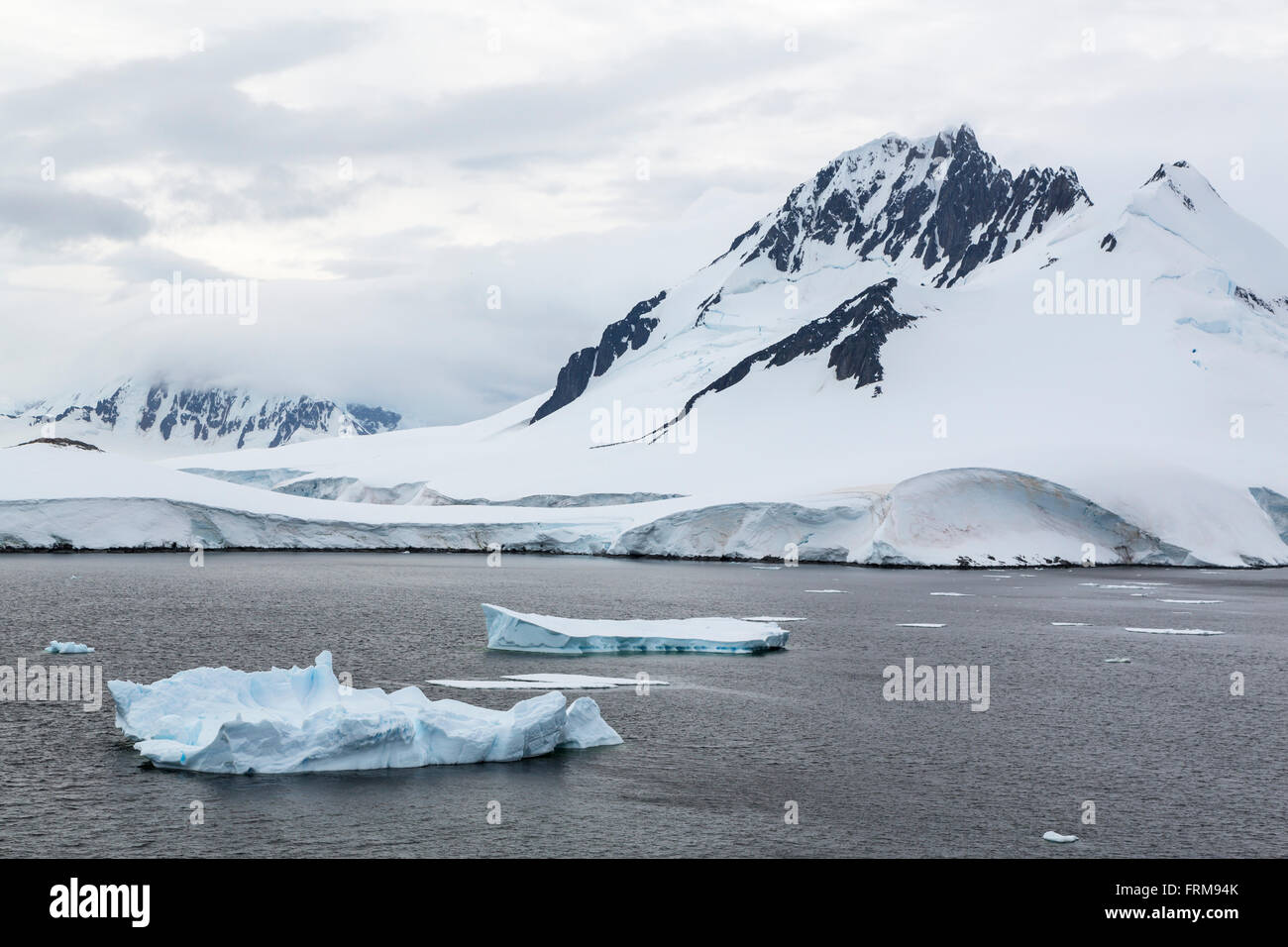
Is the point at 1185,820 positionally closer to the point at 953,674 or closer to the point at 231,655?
the point at 953,674

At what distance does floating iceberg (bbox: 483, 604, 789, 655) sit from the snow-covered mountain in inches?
1561

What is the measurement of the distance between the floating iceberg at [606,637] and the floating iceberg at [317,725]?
36.1ft

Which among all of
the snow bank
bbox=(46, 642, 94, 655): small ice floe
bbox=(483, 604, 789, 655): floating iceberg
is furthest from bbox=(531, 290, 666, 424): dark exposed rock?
bbox=(46, 642, 94, 655): small ice floe

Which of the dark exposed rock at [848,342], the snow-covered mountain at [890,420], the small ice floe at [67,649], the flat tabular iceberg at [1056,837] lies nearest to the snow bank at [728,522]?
the snow-covered mountain at [890,420]

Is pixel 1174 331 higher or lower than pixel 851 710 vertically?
higher

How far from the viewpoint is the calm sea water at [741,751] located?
1599cm

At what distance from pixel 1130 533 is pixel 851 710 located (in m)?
54.1

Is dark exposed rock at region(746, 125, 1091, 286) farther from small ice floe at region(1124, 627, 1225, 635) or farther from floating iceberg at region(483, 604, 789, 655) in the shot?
floating iceberg at region(483, 604, 789, 655)

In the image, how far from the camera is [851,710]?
25047 mm

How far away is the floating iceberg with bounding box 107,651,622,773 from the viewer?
18.8 m

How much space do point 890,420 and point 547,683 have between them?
283ft

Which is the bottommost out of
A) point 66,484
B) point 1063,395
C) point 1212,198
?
point 66,484
